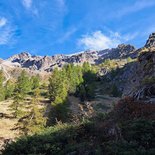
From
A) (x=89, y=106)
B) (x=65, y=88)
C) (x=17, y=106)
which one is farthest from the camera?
(x=65, y=88)

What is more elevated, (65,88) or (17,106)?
(65,88)

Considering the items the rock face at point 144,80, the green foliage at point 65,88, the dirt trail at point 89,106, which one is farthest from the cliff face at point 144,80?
the green foliage at point 65,88

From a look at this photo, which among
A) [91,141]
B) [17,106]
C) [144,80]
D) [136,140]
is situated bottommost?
[91,141]

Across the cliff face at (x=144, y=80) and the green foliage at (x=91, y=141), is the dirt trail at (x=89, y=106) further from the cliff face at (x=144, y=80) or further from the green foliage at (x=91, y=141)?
the green foliage at (x=91, y=141)

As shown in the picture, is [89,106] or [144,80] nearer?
[89,106]

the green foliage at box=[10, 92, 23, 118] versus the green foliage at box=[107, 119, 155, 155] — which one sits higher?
the green foliage at box=[10, 92, 23, 118]

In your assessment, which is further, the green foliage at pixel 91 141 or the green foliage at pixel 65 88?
the green foliage at pixel 65 88

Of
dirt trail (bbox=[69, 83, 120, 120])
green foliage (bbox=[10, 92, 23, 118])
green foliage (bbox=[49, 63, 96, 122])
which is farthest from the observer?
green foliage (bbox=[10, 92, 23, 118])

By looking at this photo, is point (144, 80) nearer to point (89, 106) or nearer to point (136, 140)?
point (89, 106)

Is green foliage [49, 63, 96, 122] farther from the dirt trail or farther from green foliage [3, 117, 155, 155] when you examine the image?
green foliage [3, 117, 155, 155]

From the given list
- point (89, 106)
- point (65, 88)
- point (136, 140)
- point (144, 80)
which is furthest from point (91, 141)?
point (65, 88)

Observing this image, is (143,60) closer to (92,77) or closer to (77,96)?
(77,96)

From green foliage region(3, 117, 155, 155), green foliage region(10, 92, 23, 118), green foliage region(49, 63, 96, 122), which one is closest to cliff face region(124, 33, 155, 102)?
green foliage region(3, 117, 155, 155)

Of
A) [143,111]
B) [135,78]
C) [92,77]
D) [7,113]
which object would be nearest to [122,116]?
[143,111]
